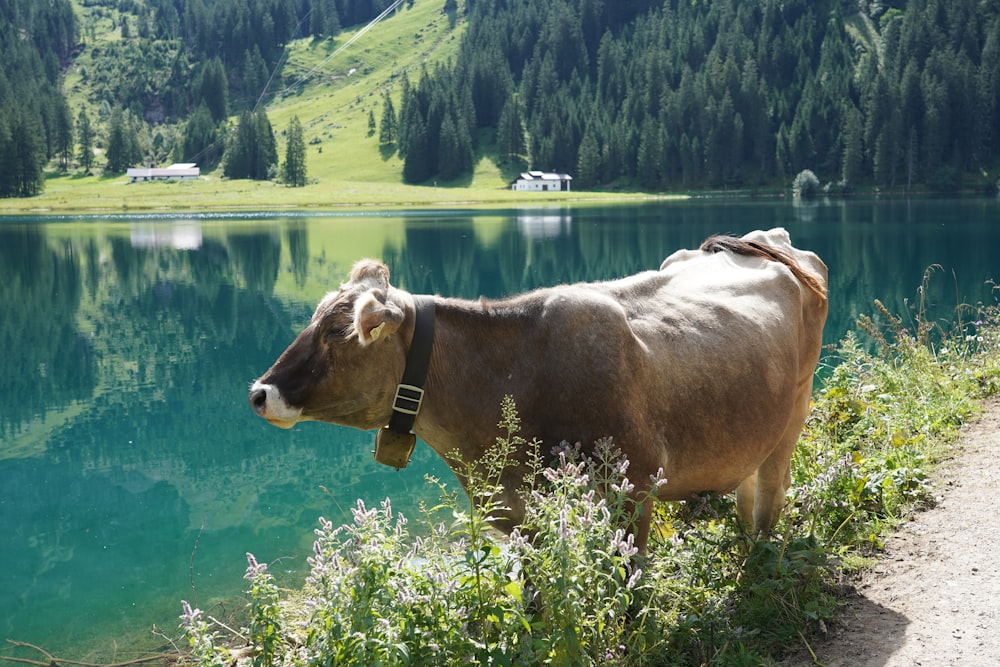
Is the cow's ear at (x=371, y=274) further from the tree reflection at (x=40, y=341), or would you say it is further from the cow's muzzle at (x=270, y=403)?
the tree reflection at (x=40, y=341)

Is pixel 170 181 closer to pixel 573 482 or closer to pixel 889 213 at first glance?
pixel 889 213

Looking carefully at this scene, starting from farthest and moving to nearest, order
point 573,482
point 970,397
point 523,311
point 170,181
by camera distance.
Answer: point 170,181 → point 970,397 → point 523,311 → point 573,482

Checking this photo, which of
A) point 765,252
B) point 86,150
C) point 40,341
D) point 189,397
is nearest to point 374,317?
point 765,252

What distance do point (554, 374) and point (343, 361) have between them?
3.74 feet

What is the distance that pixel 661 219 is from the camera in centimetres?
8394

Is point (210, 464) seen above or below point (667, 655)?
below

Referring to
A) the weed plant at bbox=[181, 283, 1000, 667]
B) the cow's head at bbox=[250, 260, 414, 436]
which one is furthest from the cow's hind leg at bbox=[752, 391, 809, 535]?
the cow's head at bbox=[250, 260, 414, 436]

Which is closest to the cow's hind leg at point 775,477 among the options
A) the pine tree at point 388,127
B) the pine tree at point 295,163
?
the pine tree at point 295,163

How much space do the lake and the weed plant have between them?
4133mm

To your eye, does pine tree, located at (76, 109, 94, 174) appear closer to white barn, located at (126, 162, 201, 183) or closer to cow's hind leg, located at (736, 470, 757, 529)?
white barn, located at (126, 162, 201, 183)

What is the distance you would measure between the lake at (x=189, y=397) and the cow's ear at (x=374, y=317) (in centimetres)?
614

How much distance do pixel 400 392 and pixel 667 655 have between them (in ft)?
7.38

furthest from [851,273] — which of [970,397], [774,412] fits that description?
[774,412]

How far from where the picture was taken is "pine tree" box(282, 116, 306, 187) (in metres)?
164
